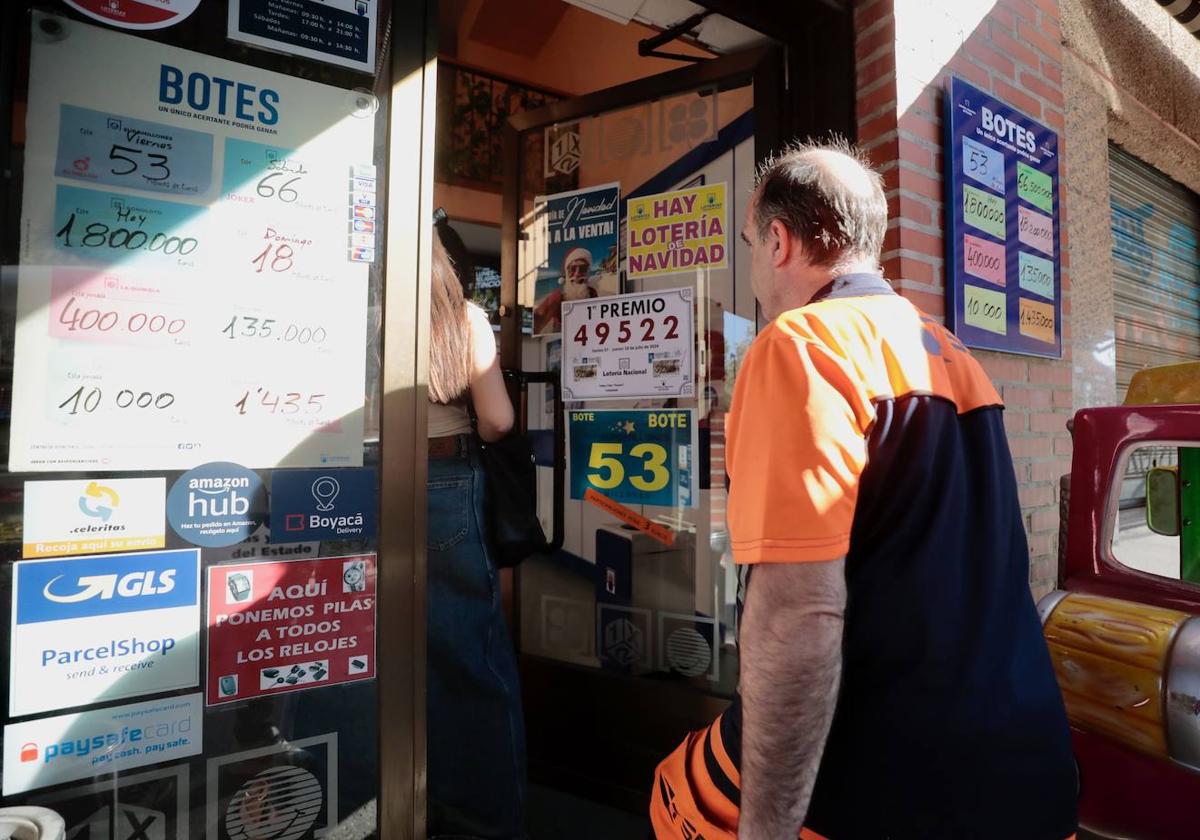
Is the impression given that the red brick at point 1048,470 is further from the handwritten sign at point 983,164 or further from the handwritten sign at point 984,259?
the handwritten sign at point 983,164

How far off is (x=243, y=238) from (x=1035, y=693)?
62.6 inches

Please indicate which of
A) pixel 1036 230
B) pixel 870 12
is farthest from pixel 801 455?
pixel 1036 230

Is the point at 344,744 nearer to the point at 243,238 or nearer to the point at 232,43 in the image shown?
the point at 243,238

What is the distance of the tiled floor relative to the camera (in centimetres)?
254

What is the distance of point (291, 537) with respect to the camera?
1499mm

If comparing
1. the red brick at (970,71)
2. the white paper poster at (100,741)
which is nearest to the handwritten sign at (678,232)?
the red brick at (970,71)

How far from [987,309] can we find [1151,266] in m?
2.90

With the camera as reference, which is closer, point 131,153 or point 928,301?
point 131,153

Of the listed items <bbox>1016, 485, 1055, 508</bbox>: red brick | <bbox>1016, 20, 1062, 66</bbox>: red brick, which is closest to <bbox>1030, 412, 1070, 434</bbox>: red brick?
<bbox>1016, 485, 1055, 508</bbox>: red brick

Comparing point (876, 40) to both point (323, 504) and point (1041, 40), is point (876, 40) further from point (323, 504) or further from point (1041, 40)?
point (323, 504)

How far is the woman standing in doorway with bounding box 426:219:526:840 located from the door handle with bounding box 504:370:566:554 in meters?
0.45

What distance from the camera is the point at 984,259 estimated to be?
2.71 metres

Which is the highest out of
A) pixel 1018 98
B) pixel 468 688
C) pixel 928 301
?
pixel 1018 98

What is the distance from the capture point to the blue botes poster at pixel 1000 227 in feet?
8.54
